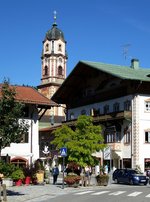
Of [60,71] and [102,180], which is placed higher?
Answer: [60,71]

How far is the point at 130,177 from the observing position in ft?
136

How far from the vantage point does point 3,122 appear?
996 inches

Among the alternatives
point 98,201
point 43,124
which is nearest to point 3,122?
point 98,201

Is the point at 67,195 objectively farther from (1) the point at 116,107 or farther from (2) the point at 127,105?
(1) the point at 116,107

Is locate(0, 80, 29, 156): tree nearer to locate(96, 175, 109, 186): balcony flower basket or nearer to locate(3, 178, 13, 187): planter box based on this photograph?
locate(3, 178, 13, 187): planter box

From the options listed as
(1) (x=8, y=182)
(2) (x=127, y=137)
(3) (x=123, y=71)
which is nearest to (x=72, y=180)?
(1) (x=8, y=182)

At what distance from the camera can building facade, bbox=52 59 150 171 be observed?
56938mm

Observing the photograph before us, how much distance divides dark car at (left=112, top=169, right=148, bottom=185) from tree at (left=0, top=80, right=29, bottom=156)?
17707mm

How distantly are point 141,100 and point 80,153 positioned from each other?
2174 cm

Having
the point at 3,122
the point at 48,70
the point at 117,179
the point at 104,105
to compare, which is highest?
the point at 48,70

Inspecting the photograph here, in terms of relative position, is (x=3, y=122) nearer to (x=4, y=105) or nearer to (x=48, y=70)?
(x=4, y=105)

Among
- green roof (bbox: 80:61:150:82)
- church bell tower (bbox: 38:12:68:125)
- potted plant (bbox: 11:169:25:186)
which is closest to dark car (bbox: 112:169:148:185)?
potted plant (bbox: 11:169:25:186)

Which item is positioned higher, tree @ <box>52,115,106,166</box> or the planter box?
tree @ <box>52,115,106,166</box>

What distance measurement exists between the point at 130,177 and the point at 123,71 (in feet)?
74.5
